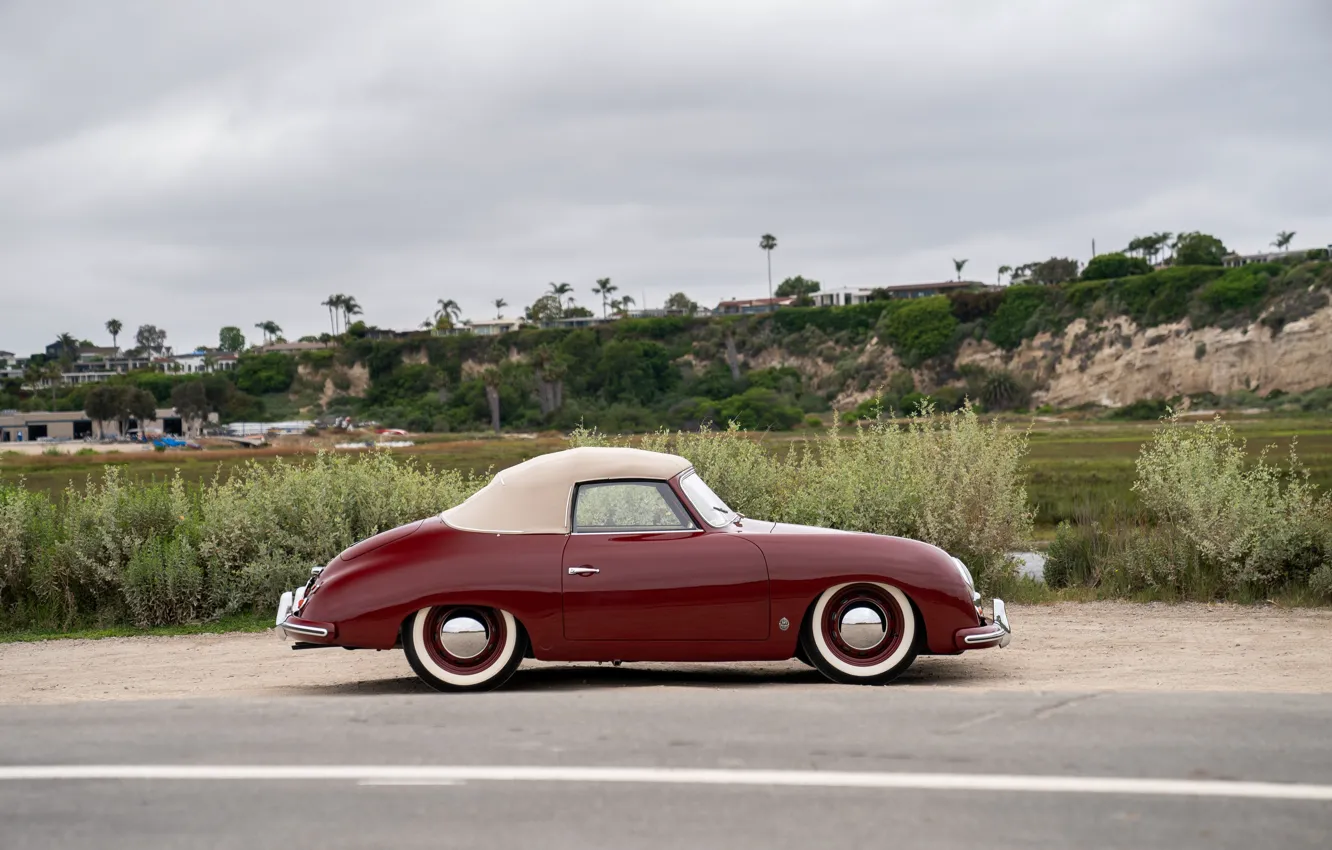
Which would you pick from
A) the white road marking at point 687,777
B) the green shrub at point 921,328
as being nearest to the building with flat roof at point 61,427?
the green shrub at point 921,328

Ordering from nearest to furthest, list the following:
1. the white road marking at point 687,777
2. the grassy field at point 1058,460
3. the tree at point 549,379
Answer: the white road marking at point 687,777
the grassy field at point 1058,460
the tree at point 549,379

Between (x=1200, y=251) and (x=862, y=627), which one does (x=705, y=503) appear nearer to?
(x=862, y=627)

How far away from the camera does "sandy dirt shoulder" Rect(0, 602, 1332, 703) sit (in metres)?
7.73

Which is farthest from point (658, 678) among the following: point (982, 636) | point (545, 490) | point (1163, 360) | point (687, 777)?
point (1163, 360)

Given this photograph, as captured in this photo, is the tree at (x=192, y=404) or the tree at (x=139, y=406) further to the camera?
the tree at (x=192, y=404)

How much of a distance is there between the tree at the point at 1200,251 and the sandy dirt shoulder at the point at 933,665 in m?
101

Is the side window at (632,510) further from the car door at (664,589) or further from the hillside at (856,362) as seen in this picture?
the hillside at (856,362)

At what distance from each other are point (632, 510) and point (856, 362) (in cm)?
9728

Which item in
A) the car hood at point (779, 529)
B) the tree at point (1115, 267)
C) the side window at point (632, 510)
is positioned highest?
the tree at point (1115, 267)

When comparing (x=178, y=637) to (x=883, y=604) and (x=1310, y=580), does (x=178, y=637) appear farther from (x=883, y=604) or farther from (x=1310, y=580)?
(x=1310, y=580)

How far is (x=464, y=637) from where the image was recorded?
724cm

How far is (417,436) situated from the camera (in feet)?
322

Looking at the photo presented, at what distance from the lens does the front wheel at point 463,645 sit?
7.25m

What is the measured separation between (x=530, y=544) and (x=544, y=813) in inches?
119
